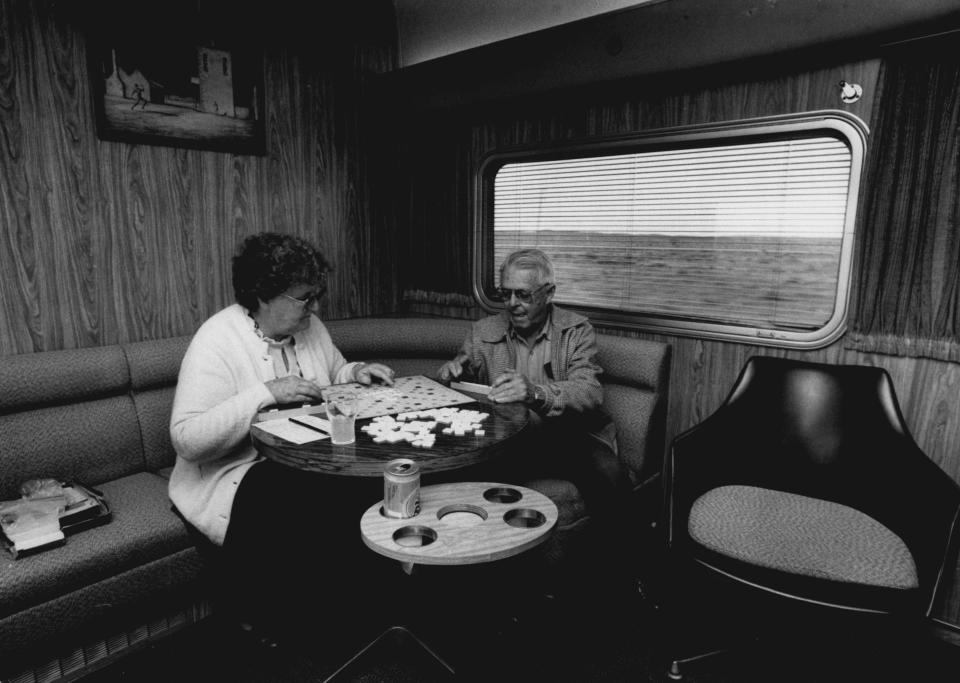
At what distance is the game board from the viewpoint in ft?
8.65

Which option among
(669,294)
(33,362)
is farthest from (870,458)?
(33,362)

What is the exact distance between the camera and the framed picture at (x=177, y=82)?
323 cm

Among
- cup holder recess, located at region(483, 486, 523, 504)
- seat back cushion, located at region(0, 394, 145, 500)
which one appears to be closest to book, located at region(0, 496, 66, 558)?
seat back cushion, located at region(0, 394, 145, 500)

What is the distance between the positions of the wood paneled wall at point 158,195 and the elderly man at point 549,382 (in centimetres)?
166

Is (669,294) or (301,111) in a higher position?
(301,111)

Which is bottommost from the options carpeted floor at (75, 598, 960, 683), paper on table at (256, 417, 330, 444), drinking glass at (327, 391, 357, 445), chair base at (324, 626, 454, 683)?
carpeted floor at (75, 598, 960, 683)

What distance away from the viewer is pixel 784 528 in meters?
2.40

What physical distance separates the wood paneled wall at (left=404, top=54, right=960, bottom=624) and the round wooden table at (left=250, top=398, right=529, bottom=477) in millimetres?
1634

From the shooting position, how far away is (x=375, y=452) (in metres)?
2.17

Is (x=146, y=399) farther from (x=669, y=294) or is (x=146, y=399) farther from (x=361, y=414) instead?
(x=669, y=294)

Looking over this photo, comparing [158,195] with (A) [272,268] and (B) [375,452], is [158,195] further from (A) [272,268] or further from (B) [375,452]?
(B) [375,452]

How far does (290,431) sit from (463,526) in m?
0.79

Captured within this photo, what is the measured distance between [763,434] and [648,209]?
5.19 feet

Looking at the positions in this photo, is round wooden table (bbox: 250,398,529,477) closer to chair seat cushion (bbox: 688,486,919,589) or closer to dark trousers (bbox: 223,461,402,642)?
dark trousers (bbox: 223,461,402,642)
